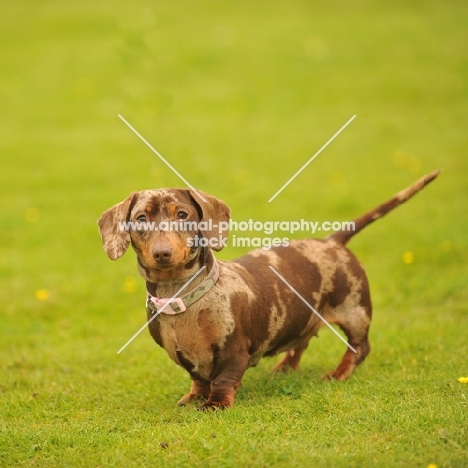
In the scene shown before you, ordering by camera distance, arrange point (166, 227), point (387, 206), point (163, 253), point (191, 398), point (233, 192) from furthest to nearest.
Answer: point (233, 192), point (387, 206), point (191, 398), point (166, 227), point (163, 253)

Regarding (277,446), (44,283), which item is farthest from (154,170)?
(277,446)

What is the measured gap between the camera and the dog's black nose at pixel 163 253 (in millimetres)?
4617

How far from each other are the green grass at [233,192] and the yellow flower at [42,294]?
7 cm

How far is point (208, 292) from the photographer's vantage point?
5.01m

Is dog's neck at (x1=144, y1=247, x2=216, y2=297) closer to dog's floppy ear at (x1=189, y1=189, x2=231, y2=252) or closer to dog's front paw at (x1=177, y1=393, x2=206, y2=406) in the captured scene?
dog's floppy ear at (x1=189, y1=189, x2=231, y2=252)

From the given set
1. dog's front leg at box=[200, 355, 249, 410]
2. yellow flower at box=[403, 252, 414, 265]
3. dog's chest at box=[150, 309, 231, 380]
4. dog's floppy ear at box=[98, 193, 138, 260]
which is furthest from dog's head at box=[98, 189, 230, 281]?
yellow flower at box=[403, 252, 414, 265]

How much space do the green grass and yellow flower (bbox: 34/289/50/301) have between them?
2.6 inches

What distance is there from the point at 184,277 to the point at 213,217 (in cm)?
41

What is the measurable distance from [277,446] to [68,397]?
1.87 m

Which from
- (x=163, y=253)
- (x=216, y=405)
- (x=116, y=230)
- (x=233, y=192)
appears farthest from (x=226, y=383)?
(x=233, y=192)

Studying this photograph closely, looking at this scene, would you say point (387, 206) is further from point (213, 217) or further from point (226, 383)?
point (226, 383)

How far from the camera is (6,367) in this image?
6.52m

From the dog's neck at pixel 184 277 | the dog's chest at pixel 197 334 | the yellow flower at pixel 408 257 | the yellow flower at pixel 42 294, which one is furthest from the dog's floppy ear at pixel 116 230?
the yellow flower at pixel 408 257

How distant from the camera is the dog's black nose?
462 centimetres
